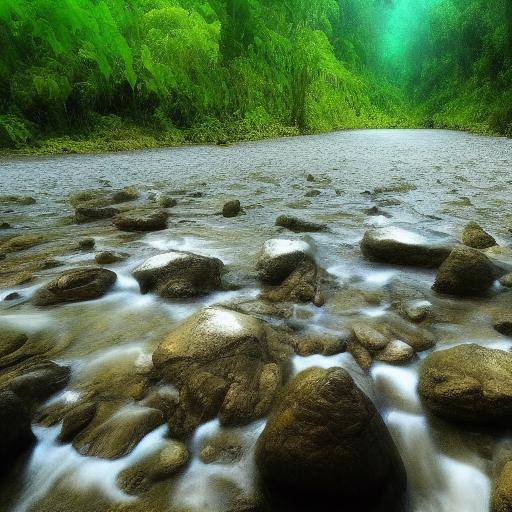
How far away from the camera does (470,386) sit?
147 cm

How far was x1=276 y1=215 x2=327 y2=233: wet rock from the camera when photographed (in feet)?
12.8

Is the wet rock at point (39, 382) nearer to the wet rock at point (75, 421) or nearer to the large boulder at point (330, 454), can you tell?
the wet rock at point (75, 421)

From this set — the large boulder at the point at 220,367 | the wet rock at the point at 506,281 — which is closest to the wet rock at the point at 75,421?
the large boulder at the point at 220,367

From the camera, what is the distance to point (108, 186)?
6.55 m

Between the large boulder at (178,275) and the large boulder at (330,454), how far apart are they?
1.36 meters

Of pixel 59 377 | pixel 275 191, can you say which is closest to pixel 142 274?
pixel 59 377

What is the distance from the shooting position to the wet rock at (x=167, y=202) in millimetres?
5120

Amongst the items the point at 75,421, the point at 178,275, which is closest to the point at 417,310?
the point at 178,275

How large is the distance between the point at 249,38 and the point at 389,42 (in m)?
31.6

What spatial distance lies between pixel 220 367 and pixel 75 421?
59 centimetres

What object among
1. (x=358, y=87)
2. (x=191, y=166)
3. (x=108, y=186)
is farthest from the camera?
(x=358, y=87)

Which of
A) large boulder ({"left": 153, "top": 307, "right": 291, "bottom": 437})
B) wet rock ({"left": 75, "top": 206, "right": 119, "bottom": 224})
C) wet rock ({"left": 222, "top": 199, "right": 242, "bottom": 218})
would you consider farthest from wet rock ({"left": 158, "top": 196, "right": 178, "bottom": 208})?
large boulder ({"left": 153, "top": 307, "right": 291, "bottom": 437})

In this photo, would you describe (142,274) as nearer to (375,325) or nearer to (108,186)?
(375,325)

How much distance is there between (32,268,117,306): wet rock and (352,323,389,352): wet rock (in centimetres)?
161
